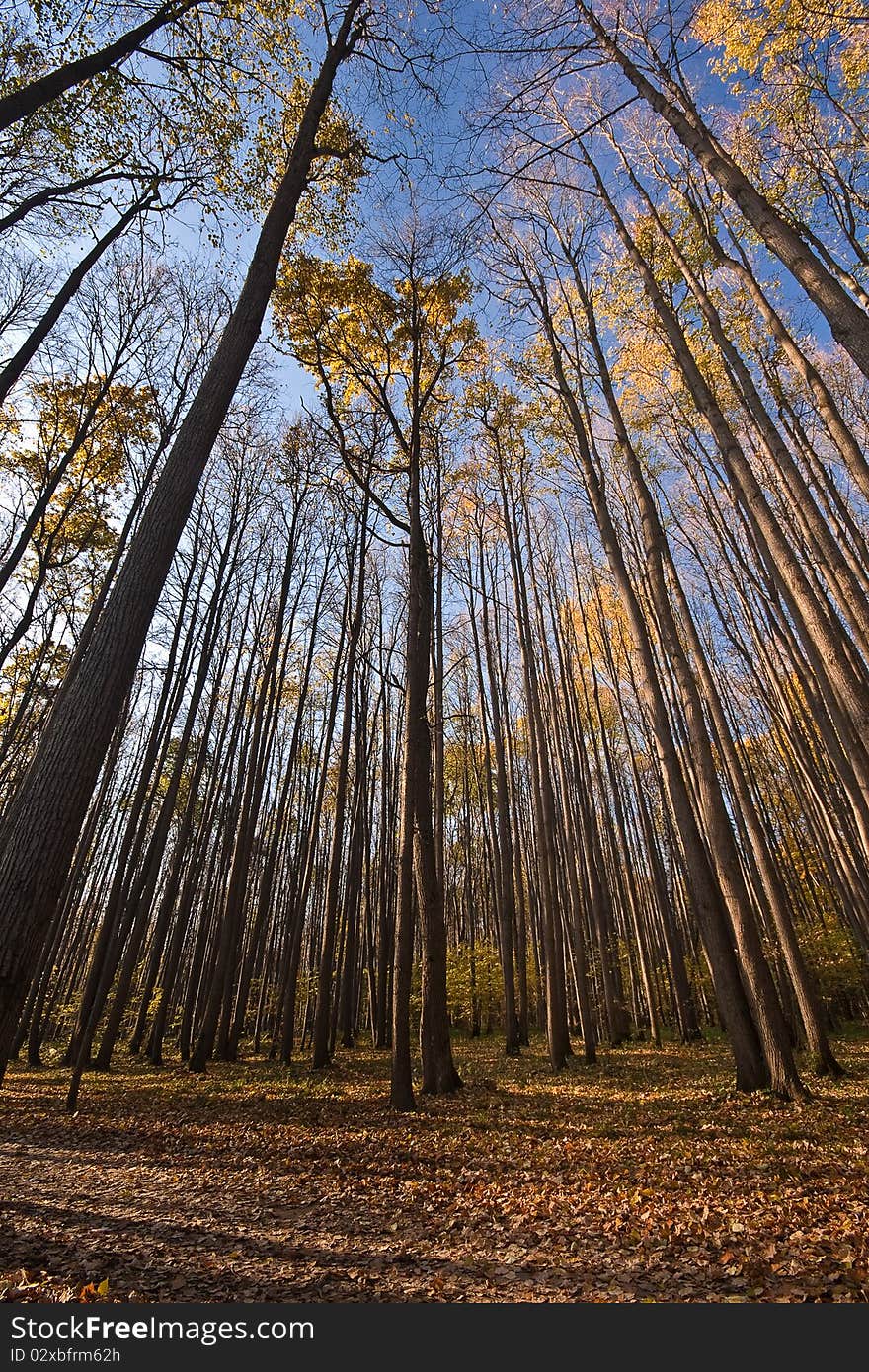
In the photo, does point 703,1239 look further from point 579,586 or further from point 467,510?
point 579,586

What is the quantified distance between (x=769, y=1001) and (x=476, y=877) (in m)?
21.5

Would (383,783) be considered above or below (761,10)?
below

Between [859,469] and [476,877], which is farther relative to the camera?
[476,877]

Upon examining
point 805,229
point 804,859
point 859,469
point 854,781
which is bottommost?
point 854,781

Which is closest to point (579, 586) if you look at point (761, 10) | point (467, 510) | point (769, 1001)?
point (467, 510)

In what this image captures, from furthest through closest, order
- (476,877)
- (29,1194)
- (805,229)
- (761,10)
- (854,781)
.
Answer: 1. (476,877)
2. (805,229)
3. (854,781)
4. (761,10)
5. (29,1194)

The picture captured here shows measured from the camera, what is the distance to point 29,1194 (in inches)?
183

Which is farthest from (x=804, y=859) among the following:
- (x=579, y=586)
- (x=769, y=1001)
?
(x=769, y=1001)

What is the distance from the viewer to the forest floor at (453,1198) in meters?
2.99

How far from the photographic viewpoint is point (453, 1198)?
430cm

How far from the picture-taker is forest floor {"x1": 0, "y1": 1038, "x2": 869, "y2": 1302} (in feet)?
9.81

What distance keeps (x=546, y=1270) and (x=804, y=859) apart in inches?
731

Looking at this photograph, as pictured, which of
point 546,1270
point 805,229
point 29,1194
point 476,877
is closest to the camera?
point 546,1270

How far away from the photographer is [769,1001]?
620 centimetres
